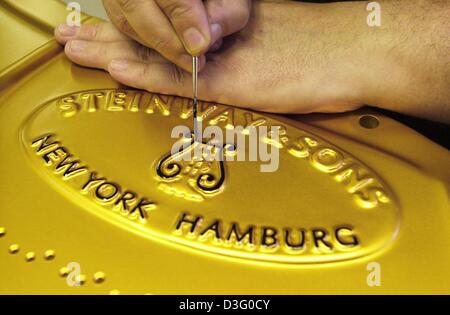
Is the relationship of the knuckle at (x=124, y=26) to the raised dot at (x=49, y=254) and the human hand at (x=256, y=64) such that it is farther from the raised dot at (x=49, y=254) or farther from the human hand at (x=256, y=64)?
the raised dot at (x=49, y=254)

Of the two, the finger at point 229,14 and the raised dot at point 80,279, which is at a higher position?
the finger at point 229,14

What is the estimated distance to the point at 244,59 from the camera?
854 millimetres

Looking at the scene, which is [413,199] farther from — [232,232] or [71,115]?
[71,115]

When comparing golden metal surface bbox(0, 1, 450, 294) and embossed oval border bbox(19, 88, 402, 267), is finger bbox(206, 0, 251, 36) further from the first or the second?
embossed oval border bbox(19, 88, 402, 267)

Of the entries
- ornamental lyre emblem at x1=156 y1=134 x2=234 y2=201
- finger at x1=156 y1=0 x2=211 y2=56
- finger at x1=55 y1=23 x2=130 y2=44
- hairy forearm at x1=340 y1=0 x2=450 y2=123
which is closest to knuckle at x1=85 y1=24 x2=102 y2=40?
finger at x1=55 y1=23 x2=130 y2=44

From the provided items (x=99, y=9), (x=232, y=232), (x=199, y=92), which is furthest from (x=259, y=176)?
(x=99, y=9)

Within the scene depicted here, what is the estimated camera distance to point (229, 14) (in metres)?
0.81

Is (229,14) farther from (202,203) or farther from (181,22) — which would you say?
(202,203)

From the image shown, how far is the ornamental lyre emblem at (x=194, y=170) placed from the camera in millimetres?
664

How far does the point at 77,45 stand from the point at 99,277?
0.46 m

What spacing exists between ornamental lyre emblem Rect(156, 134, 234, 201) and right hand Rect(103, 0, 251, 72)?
0.14m

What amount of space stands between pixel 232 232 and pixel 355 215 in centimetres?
15

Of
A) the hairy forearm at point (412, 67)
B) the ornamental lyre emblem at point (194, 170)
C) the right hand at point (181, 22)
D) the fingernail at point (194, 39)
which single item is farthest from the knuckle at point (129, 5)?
the hairy forearm at point (412, 67)
